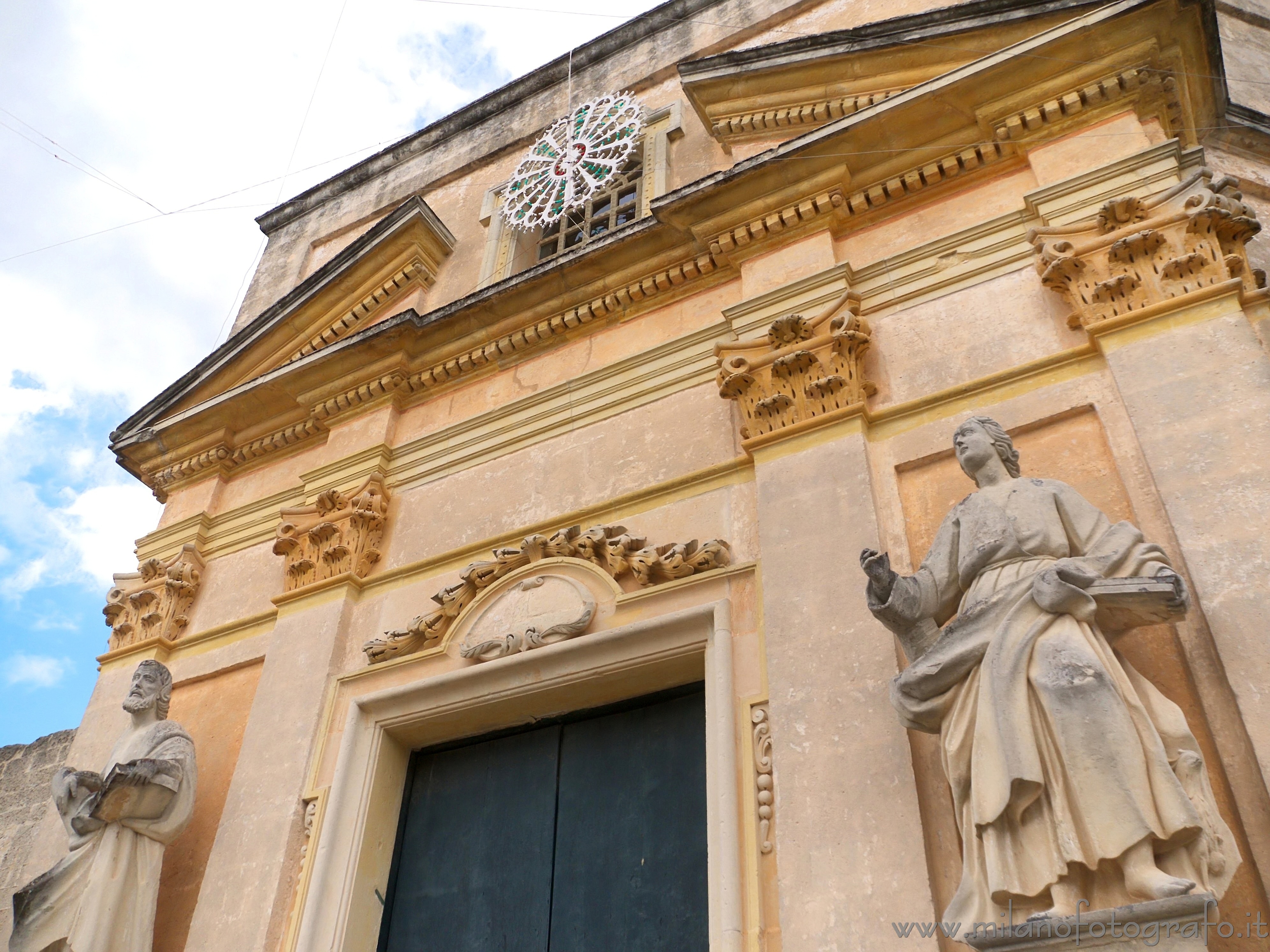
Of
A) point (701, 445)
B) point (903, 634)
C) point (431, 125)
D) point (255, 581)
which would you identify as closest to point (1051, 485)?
point (903, 634)

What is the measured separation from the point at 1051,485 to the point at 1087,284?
5.22 ft

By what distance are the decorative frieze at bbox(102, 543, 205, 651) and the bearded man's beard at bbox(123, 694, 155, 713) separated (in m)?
1.26

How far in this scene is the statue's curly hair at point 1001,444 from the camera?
4879mm

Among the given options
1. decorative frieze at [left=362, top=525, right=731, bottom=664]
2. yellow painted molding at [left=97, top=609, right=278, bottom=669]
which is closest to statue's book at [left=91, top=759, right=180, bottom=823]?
decorative frieze at [left=362, top=525, right=731, bottom=664]

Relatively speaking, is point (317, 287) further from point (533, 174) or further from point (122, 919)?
point (122, 919)

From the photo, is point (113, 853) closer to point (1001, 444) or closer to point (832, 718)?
point (832, 718)

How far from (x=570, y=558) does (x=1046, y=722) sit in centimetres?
334

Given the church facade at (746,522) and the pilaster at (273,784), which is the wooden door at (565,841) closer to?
the church facade at (746,522)

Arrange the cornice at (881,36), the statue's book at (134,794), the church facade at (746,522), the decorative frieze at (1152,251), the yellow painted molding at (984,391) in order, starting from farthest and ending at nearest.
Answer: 1. the cornice at (881,36)
2. the statue's book at (134,794)
3. the yellow painted molding at (984,391)
4. the decorative frieze at (1152,251)
5. the church facade at (746,522)

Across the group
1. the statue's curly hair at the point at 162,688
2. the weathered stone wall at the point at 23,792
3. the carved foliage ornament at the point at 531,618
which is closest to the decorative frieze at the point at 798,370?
the carved foliage ornament at the point at 531,618

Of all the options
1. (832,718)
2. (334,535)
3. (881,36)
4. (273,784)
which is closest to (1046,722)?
(832,718)

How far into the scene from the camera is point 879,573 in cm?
436

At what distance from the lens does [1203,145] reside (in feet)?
27.7

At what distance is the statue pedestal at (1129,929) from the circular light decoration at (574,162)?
7.38 metres
